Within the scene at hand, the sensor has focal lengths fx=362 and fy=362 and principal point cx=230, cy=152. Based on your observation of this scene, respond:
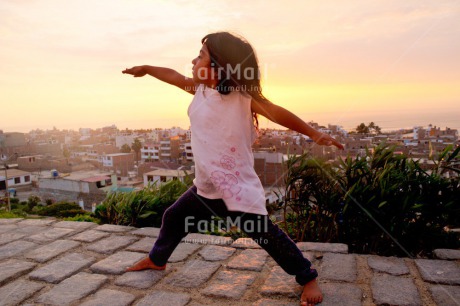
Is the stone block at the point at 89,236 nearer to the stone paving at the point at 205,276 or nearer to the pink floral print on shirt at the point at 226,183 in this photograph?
the stone paving at the point at 205,276

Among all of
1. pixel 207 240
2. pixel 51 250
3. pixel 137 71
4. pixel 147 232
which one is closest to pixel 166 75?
pixel 137 71

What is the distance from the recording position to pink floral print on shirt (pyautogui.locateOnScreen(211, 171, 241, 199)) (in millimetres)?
1774

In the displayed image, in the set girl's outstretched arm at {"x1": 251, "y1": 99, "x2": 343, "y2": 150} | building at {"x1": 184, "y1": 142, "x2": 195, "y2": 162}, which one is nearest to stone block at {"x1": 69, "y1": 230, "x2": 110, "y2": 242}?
girl's outstretched arm at {"x1": 251, "y1": 99, "x2": 343, "y2": 150}

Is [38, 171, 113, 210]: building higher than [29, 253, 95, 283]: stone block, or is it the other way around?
[29, 253, 95, 283]: stone block

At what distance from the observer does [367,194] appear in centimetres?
269

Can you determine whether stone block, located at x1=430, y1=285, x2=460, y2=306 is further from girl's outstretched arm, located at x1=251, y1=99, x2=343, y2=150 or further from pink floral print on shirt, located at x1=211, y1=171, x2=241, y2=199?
pink floral print on shirt, located at x1=211, y1=171, x2=241, y2=199

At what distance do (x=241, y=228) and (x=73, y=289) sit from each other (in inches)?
39.1

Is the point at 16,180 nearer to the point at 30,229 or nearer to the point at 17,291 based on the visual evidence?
the point at 30,229

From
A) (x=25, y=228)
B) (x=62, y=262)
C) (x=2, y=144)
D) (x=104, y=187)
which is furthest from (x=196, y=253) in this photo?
(x=2, y=144)

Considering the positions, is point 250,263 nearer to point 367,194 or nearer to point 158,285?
point 158,285

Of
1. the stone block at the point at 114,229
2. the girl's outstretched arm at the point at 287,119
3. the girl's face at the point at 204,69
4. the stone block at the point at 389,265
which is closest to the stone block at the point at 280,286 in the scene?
the stone block at the point at 389,265

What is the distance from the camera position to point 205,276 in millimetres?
2115

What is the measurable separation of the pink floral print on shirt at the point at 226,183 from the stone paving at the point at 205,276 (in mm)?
544

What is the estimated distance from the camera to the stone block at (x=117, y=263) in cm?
223
